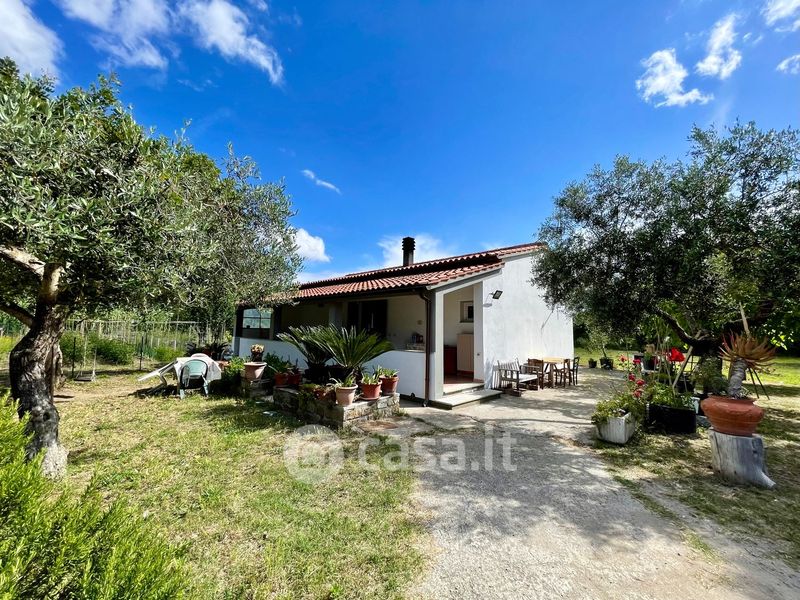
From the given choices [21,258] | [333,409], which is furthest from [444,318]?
[21,258]

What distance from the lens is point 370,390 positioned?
→ 7.42 meters

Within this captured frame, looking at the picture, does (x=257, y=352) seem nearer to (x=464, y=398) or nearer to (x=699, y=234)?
(x=464, y=398)

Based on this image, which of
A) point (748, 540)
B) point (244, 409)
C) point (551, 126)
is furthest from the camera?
point (551, 126)

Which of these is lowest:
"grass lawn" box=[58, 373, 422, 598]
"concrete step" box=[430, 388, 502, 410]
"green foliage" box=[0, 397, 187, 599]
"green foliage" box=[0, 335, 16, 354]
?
"grass lawn" box=[58, 373, 422, 598]

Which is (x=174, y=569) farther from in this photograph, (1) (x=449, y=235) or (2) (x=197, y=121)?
(1) (x=449, y=235)

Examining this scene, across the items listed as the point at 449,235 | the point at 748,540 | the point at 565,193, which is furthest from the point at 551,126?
the point at 748,540

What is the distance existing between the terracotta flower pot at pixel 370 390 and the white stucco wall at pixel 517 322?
4.42m

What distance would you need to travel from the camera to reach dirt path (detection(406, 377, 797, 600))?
2750 mm

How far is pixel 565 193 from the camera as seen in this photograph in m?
8.50

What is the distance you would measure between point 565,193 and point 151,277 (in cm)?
884

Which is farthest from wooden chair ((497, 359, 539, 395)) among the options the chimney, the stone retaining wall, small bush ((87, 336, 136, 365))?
small bush ((87, 336, 136, 365))

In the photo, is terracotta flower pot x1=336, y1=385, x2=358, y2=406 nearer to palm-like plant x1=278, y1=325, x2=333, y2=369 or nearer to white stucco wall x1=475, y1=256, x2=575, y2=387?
palm-like plant x1=278, y1=325, x2=333, y2=369

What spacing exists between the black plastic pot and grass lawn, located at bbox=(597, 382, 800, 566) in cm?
21

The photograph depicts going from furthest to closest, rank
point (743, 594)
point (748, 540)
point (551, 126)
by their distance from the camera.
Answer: point (551, 126)
point (748, 540)
point (743, 594)
